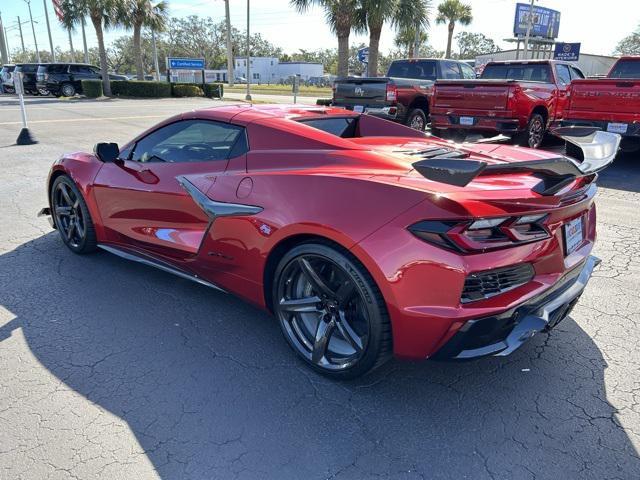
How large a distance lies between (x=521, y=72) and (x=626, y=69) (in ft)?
6.60

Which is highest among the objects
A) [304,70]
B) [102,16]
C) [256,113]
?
[102,16]

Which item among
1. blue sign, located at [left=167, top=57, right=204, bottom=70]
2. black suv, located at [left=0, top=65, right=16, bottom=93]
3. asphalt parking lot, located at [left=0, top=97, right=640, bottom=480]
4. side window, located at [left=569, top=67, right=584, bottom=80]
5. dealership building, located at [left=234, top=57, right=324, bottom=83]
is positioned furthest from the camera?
dealership building, located at [left=234, top=57, right=324, bottom=83]

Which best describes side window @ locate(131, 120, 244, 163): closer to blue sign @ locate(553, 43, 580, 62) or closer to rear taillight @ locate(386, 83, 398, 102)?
rear taillight @ locate(386, 83, 398, 102)

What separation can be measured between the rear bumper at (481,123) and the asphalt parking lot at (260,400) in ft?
18.8

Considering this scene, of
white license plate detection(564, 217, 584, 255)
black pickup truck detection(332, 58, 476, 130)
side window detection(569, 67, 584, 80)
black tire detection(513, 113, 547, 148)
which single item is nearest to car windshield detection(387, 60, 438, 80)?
black pickup truck detection(332, 58, 476, 130)

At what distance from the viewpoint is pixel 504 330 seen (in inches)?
92.0

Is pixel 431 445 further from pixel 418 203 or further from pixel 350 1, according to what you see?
pixel 350 1

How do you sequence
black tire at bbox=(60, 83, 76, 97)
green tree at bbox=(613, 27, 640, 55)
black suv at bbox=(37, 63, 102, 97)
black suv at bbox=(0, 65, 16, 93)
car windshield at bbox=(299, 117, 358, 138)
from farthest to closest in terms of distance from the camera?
green tree at bbox=(613, 27, 640, 55)
black suv at bbox=(0, 65, 16, 93)
black tire at bbox=(60, 83, 76, 97)
black suv at bbox=(37, 63, 102, 97)
car windshield at bbox=(299, 117, 358, 138)

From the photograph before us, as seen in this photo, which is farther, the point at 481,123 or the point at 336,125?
the point at 481,123

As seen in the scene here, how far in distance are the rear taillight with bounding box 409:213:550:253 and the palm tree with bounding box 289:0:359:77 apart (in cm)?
1721

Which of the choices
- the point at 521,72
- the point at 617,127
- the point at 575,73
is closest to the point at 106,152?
the point at 617,127

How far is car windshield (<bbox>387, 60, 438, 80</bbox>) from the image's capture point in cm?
1259

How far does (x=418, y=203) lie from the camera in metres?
2.29

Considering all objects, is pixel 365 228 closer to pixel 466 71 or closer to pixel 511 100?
pixel 511 100
